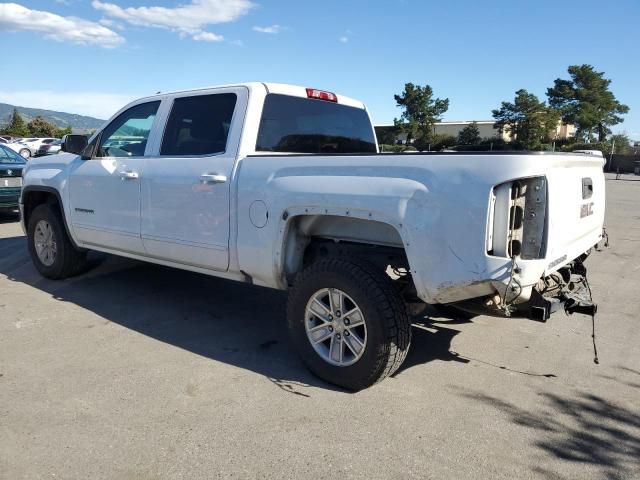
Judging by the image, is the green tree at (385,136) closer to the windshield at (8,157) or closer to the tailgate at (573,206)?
the tailgate at (573,206)

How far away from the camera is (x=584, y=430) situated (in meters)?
3.15

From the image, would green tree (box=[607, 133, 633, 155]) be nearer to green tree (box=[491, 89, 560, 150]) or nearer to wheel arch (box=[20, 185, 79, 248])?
green tree (box=[491, 89, 560, 150])

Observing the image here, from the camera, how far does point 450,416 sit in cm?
330

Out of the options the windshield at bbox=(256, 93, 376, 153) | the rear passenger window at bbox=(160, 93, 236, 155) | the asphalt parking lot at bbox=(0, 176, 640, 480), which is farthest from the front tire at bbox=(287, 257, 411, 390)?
the rear passenger window at bbox=(160, 93, 236, 155)

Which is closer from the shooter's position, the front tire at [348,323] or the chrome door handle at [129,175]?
the front tire at [348,323]

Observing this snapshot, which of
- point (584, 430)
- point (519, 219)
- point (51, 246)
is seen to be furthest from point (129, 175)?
point (584, 430)

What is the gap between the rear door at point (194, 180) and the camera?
423 centimetres

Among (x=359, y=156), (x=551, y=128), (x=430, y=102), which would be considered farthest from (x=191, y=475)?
(x=430, y=102)

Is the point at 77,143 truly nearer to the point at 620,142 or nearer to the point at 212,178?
the point at 212,178

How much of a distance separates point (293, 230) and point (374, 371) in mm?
1141

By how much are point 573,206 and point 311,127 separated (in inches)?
92.2

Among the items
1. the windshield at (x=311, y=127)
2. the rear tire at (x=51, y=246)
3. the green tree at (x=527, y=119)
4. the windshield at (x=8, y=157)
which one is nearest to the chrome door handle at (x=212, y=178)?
the windshield at (x=311, y=127)

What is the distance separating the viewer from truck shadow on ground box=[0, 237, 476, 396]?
4137 mm

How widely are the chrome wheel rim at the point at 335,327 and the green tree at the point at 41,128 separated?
63105mm
